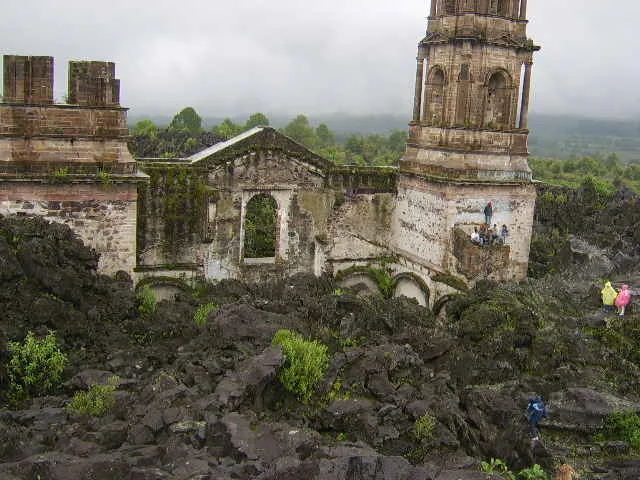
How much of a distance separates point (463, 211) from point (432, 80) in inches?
155

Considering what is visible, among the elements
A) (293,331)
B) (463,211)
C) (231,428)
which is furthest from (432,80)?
(231,428)

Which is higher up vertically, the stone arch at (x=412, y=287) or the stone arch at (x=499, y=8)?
the stone arch at (x=499, y=8)

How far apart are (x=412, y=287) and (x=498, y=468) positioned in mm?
10054

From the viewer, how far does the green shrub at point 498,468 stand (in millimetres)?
8602

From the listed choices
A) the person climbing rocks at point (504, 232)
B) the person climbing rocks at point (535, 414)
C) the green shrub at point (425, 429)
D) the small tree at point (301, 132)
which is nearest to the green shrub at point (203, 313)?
the green shrub at point (425, 429)

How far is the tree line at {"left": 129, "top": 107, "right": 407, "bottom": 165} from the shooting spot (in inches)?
1663

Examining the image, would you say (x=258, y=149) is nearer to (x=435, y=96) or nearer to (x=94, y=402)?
(x=435, y=96)

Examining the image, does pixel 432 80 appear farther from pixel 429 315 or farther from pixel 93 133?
pixel 93 133

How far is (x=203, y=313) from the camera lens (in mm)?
14016

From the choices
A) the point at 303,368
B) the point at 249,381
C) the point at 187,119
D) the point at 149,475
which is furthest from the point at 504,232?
the point at 187,119

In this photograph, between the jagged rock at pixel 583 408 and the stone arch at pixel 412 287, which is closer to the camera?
the jagged rock at pixel 583 408

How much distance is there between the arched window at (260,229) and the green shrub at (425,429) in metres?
11.9

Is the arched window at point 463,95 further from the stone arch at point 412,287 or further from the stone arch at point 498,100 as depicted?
the stone arch at point 412,287

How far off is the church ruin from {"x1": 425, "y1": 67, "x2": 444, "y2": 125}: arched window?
38 mm
